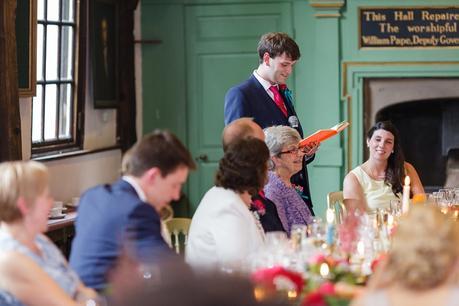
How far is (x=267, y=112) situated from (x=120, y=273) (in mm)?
4089

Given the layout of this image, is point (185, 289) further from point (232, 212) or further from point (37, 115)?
point (37, 115)

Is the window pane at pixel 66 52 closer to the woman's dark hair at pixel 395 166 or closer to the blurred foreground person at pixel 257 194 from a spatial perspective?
the woman's dark hair at pixel 395 166

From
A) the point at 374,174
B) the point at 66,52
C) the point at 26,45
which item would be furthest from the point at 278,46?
the point at 66,52

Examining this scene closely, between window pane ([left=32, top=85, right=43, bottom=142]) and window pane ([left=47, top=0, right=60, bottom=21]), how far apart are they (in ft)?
1.63

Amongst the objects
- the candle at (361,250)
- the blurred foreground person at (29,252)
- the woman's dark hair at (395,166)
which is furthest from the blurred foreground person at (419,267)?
the woman's dark hair at (395,166)

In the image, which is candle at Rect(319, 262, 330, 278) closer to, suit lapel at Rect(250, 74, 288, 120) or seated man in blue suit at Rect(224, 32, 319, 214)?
seated man in blue suit at Rect(224, 32, 319, 214)

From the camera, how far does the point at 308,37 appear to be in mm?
8906

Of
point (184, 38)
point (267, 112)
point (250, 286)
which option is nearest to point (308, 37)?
point (184, 38)

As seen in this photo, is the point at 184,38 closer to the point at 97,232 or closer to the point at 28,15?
the point at 28,15

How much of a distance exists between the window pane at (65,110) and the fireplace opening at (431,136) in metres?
2.85

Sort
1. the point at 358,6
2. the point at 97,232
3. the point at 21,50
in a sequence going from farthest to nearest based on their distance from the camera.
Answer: the point at 358,6 → the point at 21,50 → the point at 97,232

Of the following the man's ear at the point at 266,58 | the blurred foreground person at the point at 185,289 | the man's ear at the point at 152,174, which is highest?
the man's ear at the point at 266,58

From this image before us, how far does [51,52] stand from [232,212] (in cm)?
358

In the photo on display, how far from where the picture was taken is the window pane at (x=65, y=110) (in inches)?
303
